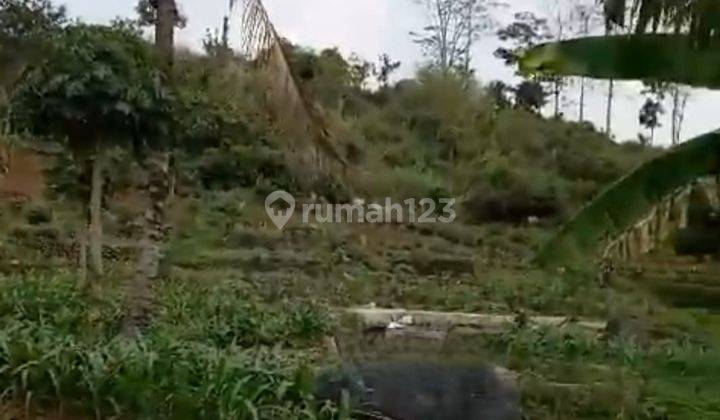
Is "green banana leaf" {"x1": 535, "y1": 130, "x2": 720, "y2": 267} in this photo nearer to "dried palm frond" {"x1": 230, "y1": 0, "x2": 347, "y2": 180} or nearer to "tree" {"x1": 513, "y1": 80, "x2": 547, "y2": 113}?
"dried palm frond" {"x1": 230, "y1": 0, "x2": 347, "y2": 180}

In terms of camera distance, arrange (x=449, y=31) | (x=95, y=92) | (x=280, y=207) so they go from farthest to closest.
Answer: (x=449, y=31), (x=280, y=207), (x=95, y=92)

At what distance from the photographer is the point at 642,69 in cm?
393

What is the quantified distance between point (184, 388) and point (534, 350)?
4562mm

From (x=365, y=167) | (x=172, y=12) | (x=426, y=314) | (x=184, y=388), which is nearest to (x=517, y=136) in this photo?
(x=365, y=167)

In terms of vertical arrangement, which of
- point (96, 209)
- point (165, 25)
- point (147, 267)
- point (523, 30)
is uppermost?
point (523, 30)

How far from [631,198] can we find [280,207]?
12418mm

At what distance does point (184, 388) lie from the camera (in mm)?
4801

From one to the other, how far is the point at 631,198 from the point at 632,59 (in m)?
0.57

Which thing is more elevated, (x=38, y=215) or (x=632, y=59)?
(x=632, y=59)

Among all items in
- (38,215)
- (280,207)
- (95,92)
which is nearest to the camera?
(95,92)

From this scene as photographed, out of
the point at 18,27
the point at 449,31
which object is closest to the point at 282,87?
the point at 18,27

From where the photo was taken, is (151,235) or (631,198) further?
(151,235)

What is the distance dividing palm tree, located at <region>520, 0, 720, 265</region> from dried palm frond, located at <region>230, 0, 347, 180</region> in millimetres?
1413

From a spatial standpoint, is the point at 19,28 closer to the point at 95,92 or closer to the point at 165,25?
the point at 95,92
